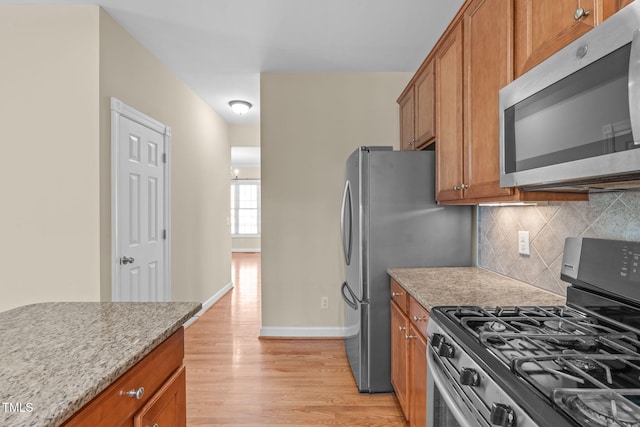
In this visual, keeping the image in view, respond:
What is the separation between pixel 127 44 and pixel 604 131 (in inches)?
121

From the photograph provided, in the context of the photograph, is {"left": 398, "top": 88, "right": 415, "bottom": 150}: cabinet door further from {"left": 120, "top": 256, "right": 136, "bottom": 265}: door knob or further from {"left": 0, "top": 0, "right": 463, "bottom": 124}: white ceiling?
{"left": 120, "top": 256, "right": 136, "bottom": 265}: door knob

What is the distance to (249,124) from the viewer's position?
215 inches

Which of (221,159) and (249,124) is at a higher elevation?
(249,124)

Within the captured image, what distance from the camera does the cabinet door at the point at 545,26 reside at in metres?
1.03

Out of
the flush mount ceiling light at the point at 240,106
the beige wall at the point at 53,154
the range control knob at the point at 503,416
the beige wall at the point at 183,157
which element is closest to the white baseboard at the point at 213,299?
the beige wall at the point at 183,157

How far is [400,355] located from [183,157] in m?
3.00

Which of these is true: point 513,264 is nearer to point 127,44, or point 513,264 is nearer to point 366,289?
point 366,289

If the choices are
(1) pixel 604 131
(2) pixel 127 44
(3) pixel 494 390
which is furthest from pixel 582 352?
(2) pixel 127 44

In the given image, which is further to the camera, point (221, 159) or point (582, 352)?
point (221, 159)

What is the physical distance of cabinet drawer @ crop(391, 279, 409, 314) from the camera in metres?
1.93

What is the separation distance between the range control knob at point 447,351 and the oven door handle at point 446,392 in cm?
11

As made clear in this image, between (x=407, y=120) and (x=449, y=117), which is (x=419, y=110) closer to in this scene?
(x=407, y=120)

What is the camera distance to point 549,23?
3.87ft

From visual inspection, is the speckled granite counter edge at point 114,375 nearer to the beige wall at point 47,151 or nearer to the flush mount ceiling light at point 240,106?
the beige wall at point 47,151
